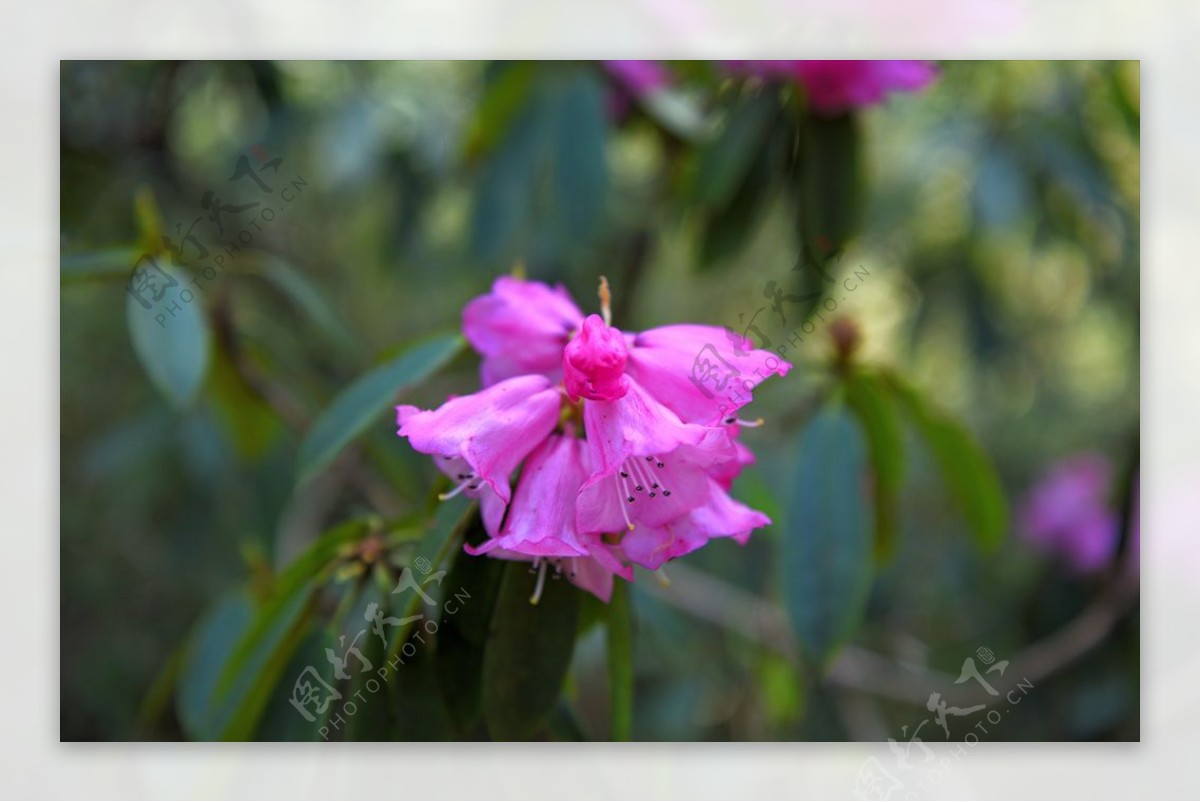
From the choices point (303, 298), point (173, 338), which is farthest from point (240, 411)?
point (173, 338)

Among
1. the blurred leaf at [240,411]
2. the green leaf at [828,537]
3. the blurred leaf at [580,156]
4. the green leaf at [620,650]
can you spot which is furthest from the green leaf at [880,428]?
the blurred leaf at [240,411]

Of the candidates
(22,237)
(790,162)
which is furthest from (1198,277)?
(22,237)

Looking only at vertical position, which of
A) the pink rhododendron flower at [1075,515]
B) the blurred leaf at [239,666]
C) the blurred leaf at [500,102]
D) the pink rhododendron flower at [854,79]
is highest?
the blurred leaf at [500,102]

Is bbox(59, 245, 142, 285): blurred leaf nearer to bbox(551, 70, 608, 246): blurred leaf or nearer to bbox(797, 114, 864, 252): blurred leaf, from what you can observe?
bbox(551, 70, 608, 246): blurred leaf

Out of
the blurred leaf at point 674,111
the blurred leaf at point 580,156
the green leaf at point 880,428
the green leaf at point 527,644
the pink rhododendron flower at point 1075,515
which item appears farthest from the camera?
the pink rhododendron flower at point 1075,515

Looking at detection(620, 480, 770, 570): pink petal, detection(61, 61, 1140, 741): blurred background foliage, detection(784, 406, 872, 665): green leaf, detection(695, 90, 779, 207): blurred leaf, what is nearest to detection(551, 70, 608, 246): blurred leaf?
detection(61, 61, 1140, 741): blurred background foliage

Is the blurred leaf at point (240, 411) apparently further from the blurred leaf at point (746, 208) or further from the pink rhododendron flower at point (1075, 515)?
the pink rhododendron flower at point (1075, 515)
